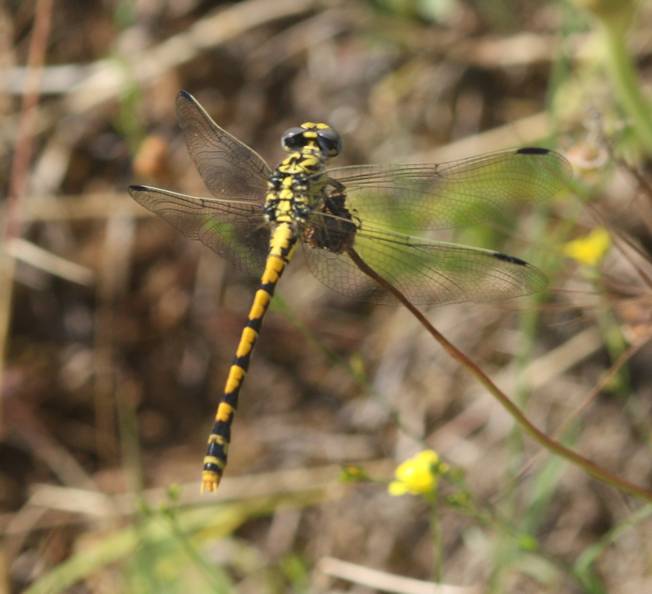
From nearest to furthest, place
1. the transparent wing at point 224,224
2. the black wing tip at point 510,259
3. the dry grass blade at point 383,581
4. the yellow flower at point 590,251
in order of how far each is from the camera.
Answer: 1. the black wing tip at point 510,259
2. the transparent wing at point 224,224
3. the yellow flower at point 590,251
4. the dry grass blade at point 383,581

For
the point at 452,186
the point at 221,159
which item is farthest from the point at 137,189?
the point at 452,186

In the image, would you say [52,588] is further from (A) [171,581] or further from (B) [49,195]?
(B) [49,195]

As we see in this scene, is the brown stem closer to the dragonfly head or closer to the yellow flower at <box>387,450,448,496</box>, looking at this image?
the yellow flower at <box>387,450,448,496</box>

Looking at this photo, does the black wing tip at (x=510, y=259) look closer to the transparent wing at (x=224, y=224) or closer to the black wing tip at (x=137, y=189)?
the transparent wing at (x=224, y=224)

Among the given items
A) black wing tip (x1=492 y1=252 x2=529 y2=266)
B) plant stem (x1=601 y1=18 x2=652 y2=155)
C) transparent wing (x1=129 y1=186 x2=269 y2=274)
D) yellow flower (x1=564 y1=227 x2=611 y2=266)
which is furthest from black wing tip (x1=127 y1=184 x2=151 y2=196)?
plant stem (x1=601 y1=18 x2=652 y2=155)

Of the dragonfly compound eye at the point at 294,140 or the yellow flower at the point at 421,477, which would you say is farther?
the dragonfly compound eye at the point at 294,140

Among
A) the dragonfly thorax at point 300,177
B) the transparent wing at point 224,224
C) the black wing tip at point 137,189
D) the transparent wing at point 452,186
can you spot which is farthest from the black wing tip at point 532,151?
the black wing tip at point 137,189

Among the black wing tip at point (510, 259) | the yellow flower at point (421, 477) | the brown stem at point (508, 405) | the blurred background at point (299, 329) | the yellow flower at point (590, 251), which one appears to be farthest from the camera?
the blurred background at point (299, 329)

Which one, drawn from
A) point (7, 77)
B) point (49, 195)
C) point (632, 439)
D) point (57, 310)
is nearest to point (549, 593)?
point (632, 439)
